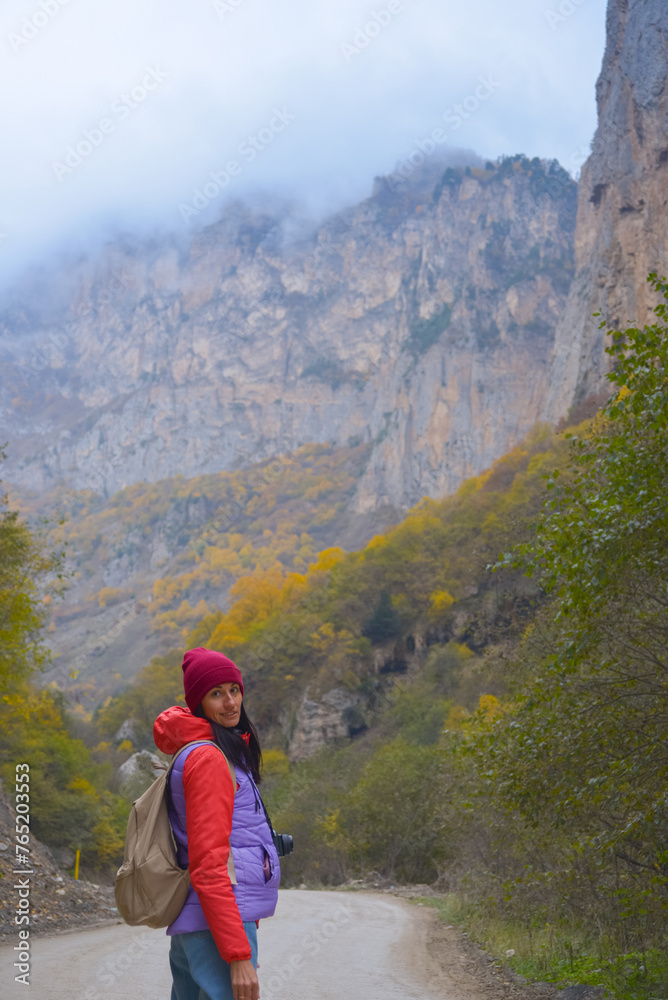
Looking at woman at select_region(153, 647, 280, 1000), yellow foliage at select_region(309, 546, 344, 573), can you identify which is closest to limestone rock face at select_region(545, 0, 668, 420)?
yellow foliage at select_region(309, 546, 344, 573)

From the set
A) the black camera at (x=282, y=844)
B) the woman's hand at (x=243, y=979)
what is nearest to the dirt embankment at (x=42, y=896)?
the black camera at (x=282, y=844)

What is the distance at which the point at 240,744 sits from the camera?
3.15 metres

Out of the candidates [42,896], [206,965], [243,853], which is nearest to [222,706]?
[243,853]

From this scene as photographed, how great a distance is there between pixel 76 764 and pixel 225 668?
3364cm

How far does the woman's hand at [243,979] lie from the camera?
2.65 metres

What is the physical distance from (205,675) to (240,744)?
298mm

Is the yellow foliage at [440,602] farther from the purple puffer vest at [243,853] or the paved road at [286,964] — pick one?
the purple puffer vest at [243,853]

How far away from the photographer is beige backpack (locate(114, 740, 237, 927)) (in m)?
2.76

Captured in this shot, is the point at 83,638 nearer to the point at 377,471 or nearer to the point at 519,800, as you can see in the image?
the point at 377,471

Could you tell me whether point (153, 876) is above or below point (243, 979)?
above

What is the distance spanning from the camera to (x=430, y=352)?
5359 inches

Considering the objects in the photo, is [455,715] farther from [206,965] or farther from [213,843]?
[213,843]

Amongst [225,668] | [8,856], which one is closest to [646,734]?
[225,668]

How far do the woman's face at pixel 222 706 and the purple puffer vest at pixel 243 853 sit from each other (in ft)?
0.71
